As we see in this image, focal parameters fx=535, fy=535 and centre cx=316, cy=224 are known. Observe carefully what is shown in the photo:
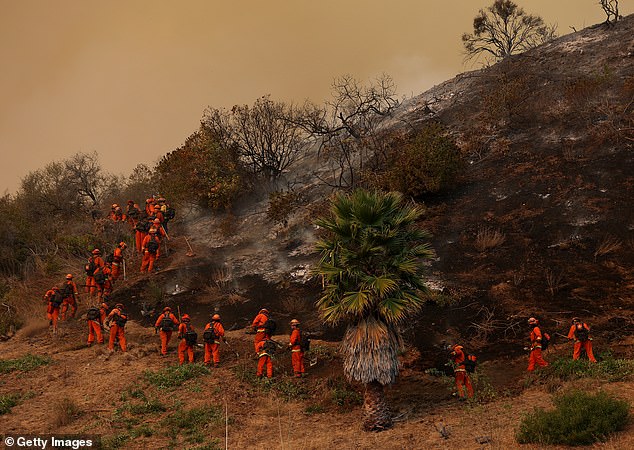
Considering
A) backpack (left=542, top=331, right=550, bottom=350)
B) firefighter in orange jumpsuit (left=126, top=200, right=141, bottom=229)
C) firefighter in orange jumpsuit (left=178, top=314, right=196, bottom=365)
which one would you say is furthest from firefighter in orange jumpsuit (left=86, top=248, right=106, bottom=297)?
backpack (left=542, top=331, right=550, bottom=350)

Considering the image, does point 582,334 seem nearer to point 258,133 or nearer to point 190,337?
point 190,337

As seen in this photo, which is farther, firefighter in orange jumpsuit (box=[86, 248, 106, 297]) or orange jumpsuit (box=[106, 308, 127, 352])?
firefighter in orange jumpsuit (box=[86, 248, 106, 297])

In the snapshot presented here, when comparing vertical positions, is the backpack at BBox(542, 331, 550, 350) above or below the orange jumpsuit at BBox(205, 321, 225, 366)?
below

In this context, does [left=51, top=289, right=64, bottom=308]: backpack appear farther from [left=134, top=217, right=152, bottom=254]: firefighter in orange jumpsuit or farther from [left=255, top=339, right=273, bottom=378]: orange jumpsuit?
[left=255, top=339, right=273, bottom=378]: orange jumpsuit

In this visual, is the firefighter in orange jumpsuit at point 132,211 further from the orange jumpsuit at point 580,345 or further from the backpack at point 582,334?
the backpack at point 582,334

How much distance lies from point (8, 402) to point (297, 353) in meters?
7.54

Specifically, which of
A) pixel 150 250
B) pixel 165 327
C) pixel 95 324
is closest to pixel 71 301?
pixel 95 324

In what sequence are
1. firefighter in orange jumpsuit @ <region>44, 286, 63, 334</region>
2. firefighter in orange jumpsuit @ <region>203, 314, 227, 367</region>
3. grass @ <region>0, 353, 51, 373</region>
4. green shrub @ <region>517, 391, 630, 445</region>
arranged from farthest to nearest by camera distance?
firefighter in orange jumpsuit @ <region>44, 286, 63, 334</region>
grass @ <region>0, 353, 51, 373</region>
firefighter in orange jumpsuit @ <region>203, 314, 227, 367</region>
green shrub @ <region>517, 391, 630, 445</region>

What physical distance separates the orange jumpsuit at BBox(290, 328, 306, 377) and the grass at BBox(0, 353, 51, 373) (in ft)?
26.5

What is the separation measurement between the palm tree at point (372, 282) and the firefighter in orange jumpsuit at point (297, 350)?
309 cm

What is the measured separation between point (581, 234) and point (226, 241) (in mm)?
17020

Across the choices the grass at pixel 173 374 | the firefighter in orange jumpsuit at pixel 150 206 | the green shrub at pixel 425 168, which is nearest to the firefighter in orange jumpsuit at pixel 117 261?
the firefighter in orange jumpsuit at pixel 150 206

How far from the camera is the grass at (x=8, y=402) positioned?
13336mm

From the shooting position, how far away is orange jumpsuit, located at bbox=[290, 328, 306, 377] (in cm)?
1517
